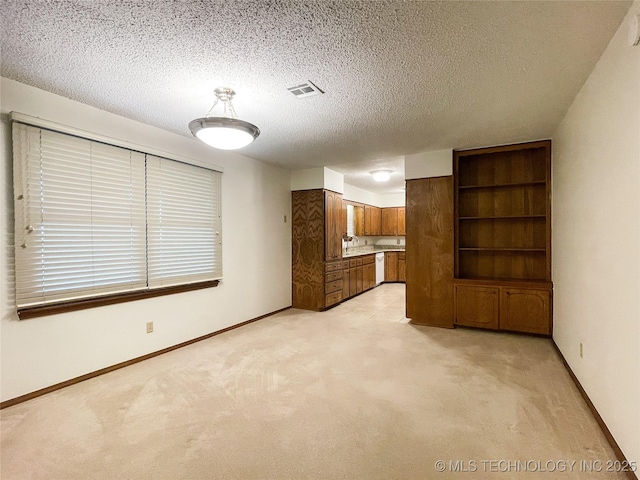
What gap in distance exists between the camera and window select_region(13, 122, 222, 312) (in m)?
2.51

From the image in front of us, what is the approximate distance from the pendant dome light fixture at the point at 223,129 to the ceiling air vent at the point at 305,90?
0.44 m

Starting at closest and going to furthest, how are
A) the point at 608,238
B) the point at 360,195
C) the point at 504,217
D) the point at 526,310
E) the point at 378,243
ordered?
the point at 608,238, the point at 526,310, the point at 504,217, the point at 360,195, the point at 378,243

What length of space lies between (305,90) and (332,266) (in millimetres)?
3442

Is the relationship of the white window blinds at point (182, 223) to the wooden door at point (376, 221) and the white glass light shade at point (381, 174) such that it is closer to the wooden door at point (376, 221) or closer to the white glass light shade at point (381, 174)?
the white glass light shade at point (381, 174)

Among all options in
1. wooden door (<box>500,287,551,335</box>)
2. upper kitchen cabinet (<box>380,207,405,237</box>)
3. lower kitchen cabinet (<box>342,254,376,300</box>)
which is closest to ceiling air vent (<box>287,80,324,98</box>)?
wooden door (<box>500,287,551,335</box>)

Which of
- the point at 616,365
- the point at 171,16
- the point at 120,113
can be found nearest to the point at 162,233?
the point at 120,113

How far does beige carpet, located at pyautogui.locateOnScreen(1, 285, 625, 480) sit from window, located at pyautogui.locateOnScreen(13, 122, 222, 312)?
883mm

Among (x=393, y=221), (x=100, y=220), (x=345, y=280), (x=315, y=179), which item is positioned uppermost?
(x=315, y=179)

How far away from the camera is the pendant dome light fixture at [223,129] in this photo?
2363 millimetres

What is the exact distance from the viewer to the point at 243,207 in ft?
15.2

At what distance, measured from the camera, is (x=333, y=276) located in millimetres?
5637

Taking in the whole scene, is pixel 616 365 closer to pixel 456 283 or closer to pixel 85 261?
pixel 456 283

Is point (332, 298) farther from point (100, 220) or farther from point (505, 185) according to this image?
point (100, 220)

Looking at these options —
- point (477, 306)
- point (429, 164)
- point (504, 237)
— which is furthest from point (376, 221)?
point (477, 306)
